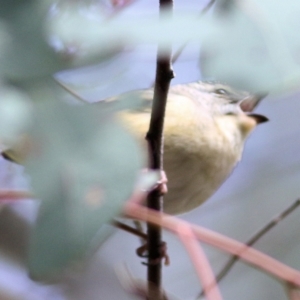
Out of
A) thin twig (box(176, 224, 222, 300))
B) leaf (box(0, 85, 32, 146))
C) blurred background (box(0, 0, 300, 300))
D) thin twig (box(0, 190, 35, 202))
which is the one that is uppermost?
leaf (box(0, 85, 32, 146))

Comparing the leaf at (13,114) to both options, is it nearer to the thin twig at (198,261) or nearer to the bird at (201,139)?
the thin twig at (198,261)

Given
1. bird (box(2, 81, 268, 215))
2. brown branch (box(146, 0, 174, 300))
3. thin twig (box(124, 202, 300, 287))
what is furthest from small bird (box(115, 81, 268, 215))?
thin twig (box(124, 202, 300, 287))

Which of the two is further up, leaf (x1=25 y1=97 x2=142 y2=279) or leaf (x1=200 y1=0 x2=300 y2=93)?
leaf (x1=200 y1=0 x2=300 y2=93)

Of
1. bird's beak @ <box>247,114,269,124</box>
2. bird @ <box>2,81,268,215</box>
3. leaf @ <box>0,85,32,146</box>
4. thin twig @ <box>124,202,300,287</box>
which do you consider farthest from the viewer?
bird's beak @ <box>247,114,269,124</box>

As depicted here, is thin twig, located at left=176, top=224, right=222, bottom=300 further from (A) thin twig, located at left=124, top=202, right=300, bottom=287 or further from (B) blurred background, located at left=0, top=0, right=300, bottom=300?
(B) blurred background, located at left=0, top=0, right=300, bottom=300

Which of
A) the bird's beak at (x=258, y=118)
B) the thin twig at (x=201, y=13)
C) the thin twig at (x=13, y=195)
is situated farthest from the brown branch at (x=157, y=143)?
the bird's beak at (x=258, y=118)

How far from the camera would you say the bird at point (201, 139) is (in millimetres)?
883

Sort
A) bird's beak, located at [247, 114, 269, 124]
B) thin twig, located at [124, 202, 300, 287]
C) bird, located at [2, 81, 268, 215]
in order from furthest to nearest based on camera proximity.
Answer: bird's beak, located at [247, 114, 269, 124]
bird, located at [2, 81, 268, 215]
thin twig, located at [124, 202, 300, 287]

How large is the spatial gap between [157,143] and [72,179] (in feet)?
0.62

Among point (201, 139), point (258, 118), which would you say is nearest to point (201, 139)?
point (201, 139)

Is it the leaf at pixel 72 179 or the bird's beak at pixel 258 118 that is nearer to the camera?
the leaf at pixel 72 179

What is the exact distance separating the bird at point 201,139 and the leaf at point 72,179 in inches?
18.9

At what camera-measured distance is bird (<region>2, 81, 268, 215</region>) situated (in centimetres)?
88

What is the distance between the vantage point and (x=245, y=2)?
1.27 feet
